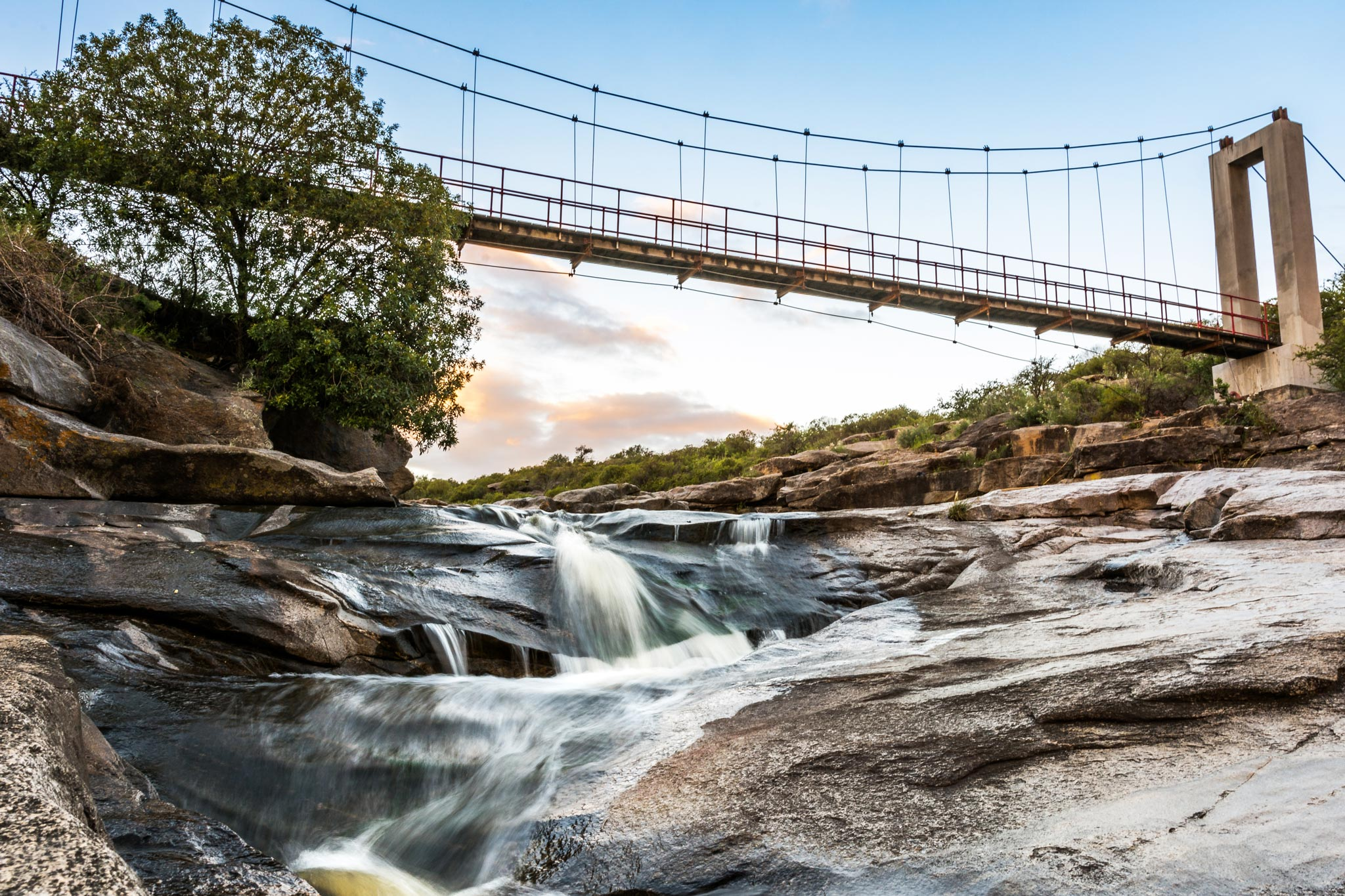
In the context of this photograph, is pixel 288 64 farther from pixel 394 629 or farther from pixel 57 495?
pixel 394 629

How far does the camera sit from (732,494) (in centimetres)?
1894

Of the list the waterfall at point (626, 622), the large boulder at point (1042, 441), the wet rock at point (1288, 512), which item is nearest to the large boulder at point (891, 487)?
the large boulder at point (1042, 441)

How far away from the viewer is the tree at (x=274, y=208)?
1641 cm

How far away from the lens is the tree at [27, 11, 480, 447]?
646 inches

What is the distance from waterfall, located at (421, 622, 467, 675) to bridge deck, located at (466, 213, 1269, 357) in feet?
48.6

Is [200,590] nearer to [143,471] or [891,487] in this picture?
[143,471]

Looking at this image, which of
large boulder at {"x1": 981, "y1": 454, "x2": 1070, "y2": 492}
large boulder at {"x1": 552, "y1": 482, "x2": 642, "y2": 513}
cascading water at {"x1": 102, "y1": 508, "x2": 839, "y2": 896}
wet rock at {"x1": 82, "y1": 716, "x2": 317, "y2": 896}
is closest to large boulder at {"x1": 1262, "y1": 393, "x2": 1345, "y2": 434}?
large boulder at {"x1": 981, "y1": 454, "x2": 1070, "y2": 492}

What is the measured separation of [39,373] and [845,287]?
62.9ft

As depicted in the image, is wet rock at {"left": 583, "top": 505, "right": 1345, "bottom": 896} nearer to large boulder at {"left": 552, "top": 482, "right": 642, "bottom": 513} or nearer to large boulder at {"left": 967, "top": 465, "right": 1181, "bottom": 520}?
large boulder at {"left": 967, "top": 465, "right": 1181, "bottom": 520}

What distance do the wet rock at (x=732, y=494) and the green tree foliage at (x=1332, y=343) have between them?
14982 mm

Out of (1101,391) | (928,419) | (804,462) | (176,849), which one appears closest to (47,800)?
(176,849)

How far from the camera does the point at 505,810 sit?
4395 millimetres

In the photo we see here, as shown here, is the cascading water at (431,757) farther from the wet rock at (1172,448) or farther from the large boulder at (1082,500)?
the wet rock at (1172,448)

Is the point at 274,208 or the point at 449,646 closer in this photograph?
the point at 449,646
